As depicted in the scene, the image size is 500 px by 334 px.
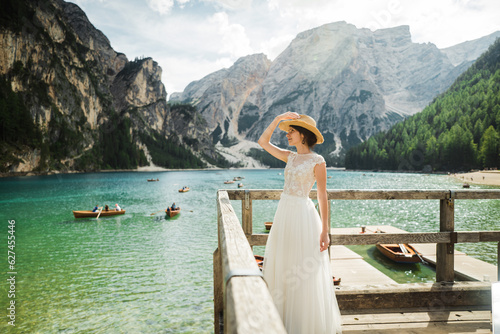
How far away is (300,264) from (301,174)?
1.15 m

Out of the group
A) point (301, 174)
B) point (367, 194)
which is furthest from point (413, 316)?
point (301, 174)

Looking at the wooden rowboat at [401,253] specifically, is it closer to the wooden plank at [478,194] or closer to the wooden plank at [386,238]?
the wooden plank at [386,238]

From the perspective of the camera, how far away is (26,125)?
119125 millimetres

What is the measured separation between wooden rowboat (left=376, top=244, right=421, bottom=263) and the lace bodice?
12841mm

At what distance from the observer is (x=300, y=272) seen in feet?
11.8

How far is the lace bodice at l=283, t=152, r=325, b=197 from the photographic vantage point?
3814 millimetres

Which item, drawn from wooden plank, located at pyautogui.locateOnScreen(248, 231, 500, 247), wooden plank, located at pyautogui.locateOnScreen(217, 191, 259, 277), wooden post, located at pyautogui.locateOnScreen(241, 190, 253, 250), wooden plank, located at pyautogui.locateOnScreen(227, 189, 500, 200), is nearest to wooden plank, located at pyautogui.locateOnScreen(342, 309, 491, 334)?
wooden plank, located at pyautogui.locateOnScreen(248, 231, 500, 247)

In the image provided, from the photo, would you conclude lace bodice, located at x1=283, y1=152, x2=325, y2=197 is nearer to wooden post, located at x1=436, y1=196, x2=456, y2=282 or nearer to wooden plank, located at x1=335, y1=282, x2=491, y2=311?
wooden plank, located at x1=335, y1=282, x2=491, y2=311

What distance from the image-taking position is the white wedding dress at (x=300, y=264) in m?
3.48

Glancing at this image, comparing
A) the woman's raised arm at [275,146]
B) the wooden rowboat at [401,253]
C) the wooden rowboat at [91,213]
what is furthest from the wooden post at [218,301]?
the wooden rowboat at [91,213]

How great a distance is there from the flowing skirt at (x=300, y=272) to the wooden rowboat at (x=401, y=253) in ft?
40.8

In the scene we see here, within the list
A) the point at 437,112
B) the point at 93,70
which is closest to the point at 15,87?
the point at 93,70

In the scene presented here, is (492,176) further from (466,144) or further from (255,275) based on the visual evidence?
(255,275)

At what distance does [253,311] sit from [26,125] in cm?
→ 15102
